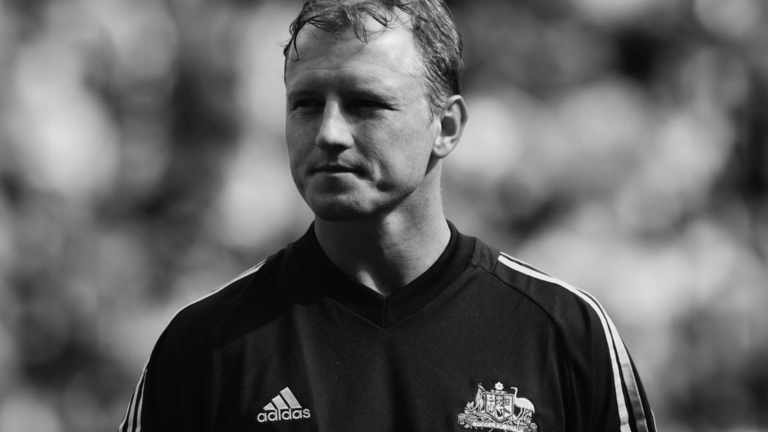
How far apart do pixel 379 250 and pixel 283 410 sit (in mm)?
449

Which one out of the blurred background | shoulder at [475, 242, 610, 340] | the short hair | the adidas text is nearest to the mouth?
the short hair

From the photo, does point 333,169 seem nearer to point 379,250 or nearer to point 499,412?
point 379,250

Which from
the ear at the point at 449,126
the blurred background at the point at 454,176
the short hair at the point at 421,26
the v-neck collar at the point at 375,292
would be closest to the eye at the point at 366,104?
the short hair at the point at 421,26

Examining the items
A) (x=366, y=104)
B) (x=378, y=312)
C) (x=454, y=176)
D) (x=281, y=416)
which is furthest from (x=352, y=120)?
(x=454, y=176)

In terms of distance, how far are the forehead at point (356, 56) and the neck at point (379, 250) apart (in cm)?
35

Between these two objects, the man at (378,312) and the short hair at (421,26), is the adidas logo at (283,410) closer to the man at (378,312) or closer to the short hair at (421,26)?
the man at (378,312)

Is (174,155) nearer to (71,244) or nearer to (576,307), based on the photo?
(71,244)

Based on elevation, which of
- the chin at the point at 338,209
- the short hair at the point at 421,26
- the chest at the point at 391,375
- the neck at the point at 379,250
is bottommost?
the chest at the point at 391,375

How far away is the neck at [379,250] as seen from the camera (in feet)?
7.67

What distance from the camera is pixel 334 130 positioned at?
2178mm

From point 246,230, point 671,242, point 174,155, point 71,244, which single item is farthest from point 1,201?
point 671,242

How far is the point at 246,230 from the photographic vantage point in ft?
Answer: 15.8

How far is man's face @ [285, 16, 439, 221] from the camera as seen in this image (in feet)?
7.23

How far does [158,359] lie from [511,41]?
3.38 metres
